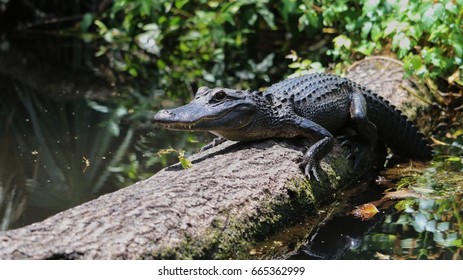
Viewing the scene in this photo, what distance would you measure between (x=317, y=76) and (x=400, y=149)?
3.41 ft

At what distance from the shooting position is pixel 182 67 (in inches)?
408

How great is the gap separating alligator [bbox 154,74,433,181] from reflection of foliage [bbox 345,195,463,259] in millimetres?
653

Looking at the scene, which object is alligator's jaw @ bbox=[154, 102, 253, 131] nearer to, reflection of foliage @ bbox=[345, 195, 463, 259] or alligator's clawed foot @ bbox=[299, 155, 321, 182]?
alligator's clawed foot @ bbox=[299, 155, 321, 182]

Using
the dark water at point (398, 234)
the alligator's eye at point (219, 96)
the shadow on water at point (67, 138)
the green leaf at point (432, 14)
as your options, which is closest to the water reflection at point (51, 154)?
the shadow on water at point (67, 138)

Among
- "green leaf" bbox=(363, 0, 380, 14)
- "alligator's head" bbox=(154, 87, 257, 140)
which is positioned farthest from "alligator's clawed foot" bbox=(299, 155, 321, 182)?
"green leaf" bbox=(363, 0, 380, 14)

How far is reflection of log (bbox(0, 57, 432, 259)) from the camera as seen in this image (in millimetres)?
3639

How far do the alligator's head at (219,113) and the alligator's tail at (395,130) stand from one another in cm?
130

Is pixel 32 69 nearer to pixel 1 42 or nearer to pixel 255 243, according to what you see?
pixel 1 42

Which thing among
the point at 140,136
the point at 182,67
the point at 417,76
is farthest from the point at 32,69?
the point at 417,76

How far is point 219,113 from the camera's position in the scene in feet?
16.9

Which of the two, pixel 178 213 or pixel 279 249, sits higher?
pixel 178 213

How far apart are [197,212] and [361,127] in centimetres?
213

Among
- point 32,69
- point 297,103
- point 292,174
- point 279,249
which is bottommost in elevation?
point 279,249

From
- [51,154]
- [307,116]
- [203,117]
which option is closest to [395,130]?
[307,116]
